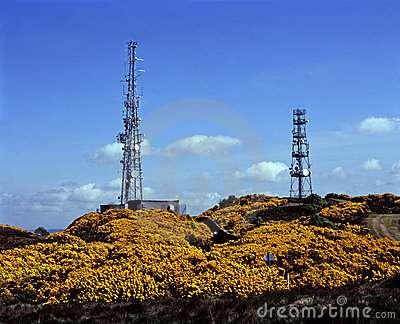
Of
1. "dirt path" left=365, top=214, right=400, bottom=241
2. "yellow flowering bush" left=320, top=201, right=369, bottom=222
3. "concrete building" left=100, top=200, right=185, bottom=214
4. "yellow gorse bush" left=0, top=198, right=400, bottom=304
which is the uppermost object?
"concrete building" left=100, top=200, right=185, bottom=214

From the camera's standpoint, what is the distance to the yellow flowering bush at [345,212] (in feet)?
98.8

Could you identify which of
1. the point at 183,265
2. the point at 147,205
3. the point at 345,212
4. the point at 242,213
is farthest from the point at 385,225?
Result: the point at 147,205

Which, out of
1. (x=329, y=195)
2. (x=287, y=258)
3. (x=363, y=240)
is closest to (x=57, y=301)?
(x=287, y=258)

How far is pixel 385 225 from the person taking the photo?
92.8 feet

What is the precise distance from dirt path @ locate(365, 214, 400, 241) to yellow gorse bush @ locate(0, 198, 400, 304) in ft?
3.49

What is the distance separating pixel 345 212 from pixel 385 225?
2789mm

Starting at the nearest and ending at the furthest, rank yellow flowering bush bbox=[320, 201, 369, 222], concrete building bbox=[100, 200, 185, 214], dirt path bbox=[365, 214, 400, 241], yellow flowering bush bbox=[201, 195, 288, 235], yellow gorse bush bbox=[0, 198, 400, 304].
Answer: yellow gorse bush bbox=[0, 198, 400, 304], dirt path bbox=[365, 214, 400, 241], yellow flowering bush bbox=[320, 201, 369, 222], yellow flowering bush bbox=[201, 195, 288, 235], concrete building bbox=[100, 200, 185, 214]

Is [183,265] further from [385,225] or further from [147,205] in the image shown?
[147,205]

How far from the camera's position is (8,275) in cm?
2152

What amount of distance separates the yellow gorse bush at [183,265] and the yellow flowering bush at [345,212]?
3.13 meters

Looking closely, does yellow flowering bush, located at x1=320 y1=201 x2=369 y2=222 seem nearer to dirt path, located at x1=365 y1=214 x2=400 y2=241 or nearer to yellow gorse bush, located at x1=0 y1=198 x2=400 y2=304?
dirt path, located at x1=365 y1=214 x2=400 y2=241

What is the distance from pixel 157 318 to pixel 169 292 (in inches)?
217

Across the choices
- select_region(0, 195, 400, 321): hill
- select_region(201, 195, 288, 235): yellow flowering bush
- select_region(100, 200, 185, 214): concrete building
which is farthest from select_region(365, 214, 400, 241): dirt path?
select_region(100, 200, 185, 214): concrete building

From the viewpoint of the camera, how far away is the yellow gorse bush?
1927 cm
